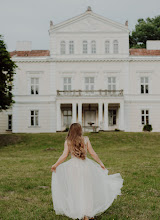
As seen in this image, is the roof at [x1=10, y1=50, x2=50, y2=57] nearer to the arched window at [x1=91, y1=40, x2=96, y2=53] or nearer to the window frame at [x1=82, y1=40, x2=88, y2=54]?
the window frame at [x1=82, y1=40, x2=88, y2=54]

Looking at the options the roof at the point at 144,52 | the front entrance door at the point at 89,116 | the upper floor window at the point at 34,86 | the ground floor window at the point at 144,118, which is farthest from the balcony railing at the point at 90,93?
the roof at the point at 144,52

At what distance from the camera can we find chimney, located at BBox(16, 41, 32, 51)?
36250mm

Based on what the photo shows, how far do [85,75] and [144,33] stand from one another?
24.0 m

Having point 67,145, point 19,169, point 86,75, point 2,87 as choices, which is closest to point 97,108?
point 86,75

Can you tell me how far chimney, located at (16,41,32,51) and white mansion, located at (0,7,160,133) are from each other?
2858 millimetres

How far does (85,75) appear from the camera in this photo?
111 ft

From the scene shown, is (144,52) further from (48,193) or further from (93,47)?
(48,193)

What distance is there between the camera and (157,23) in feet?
177

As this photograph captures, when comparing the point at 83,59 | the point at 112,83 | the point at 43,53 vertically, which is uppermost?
the point at 43,53

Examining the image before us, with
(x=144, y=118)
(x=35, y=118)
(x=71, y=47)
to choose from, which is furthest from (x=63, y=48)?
(x=144, y=118)

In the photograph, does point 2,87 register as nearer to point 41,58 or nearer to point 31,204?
point 41,58

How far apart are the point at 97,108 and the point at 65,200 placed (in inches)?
1130

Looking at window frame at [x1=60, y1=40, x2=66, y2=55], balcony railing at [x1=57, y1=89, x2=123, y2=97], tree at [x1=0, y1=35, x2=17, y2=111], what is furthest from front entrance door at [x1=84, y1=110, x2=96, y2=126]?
tree at [x1=0, y1=35, x2=17, y2=111]

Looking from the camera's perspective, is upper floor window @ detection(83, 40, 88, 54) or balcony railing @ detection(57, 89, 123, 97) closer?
balcony railing @ detection(57, 89, 123, 97)
